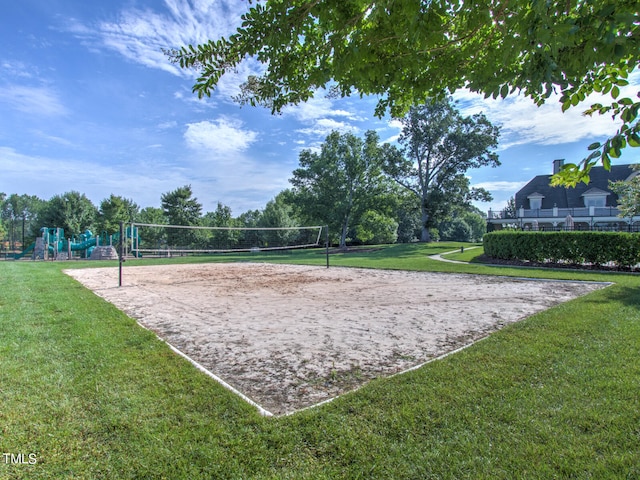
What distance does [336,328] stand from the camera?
500cm

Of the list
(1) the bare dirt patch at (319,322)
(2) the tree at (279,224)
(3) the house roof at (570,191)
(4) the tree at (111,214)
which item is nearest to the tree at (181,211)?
(4) the tree at (111,214)

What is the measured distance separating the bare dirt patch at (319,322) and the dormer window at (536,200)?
1205 inches

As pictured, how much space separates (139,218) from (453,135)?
4309cm

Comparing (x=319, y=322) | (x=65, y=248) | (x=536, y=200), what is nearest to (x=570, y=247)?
(x=319, y=322)

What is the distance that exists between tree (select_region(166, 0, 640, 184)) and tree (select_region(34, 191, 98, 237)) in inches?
1703

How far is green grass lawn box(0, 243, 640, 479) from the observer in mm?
1905

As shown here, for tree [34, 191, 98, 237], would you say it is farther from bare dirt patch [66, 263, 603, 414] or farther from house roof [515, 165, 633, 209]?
house roof [515, 165, 633, 209]

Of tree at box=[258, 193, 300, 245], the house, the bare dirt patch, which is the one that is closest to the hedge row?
the bare dirt patch

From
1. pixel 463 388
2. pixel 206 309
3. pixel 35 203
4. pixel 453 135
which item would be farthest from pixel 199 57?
pixel 35 203

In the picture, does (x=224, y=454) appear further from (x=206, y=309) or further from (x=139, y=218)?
(x=139, y=218)

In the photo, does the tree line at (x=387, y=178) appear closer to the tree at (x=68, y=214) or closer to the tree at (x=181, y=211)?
the tree at (x=68, y=214)

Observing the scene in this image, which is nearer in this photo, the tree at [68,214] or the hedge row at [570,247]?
the hedge row at [570,247]

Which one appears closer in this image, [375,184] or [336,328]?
[336,328]

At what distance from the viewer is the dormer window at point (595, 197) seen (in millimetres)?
32125
